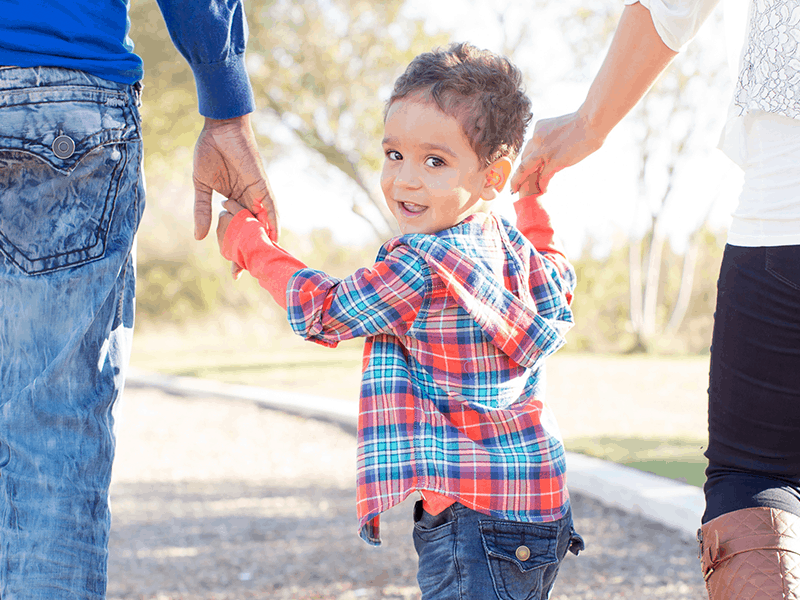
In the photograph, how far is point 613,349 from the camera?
1531cm

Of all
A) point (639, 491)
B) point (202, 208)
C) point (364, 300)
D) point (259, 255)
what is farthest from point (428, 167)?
point (639, 491)

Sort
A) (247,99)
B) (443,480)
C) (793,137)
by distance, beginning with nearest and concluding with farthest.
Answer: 1. (793,137)
2. (443,480)
3. (247,99)

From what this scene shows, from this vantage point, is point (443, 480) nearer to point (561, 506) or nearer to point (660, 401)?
point (561, 506)

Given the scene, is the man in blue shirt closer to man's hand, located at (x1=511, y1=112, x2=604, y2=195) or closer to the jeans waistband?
the jeans waistband

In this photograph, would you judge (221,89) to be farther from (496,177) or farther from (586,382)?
(586,382)

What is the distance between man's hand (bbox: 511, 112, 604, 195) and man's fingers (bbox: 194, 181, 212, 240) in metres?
0.73

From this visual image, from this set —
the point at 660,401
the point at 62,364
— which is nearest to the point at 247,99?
the point at 62,364

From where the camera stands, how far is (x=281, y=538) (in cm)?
387

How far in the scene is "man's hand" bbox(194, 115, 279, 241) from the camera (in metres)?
1.90

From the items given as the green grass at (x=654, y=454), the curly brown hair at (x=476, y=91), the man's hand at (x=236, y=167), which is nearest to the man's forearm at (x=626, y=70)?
A: the curly brown hair at (x=476, y=91)

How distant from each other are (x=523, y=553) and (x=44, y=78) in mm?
1214

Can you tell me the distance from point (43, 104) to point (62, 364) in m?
0.45

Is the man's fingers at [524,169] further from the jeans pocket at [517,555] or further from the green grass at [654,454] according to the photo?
the green grass at [654,454]

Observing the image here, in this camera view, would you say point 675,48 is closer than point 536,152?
Yes
